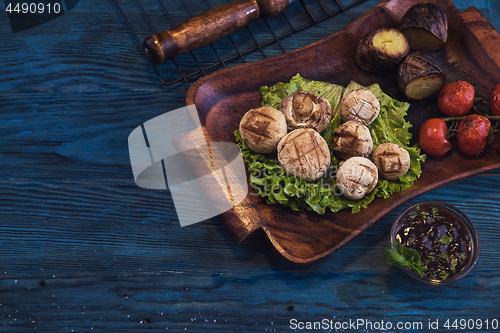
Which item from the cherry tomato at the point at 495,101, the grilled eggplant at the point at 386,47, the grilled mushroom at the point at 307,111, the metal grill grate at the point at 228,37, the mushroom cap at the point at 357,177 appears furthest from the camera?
the metal grill grate at the point at 228,37

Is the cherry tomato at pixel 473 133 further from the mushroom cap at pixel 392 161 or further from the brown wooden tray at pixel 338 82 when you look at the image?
the mushroom cap at pixel 392 161

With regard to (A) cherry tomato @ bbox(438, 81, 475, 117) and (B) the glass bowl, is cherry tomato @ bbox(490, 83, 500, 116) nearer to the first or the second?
(A) cherry tomato @ bbox(438, 81, 475, 117)

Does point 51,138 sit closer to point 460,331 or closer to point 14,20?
point 14,20

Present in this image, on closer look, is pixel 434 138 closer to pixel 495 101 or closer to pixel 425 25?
pixel 495 101

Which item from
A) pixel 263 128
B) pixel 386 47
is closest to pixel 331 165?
pixel 263 128

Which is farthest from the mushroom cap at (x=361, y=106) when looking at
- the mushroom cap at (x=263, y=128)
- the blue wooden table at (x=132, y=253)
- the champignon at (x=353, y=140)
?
the blue wooden table at (x=132, y=253)

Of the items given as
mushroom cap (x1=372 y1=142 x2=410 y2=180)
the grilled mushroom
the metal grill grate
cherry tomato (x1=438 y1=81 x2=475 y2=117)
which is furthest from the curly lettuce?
the metal grill grate
